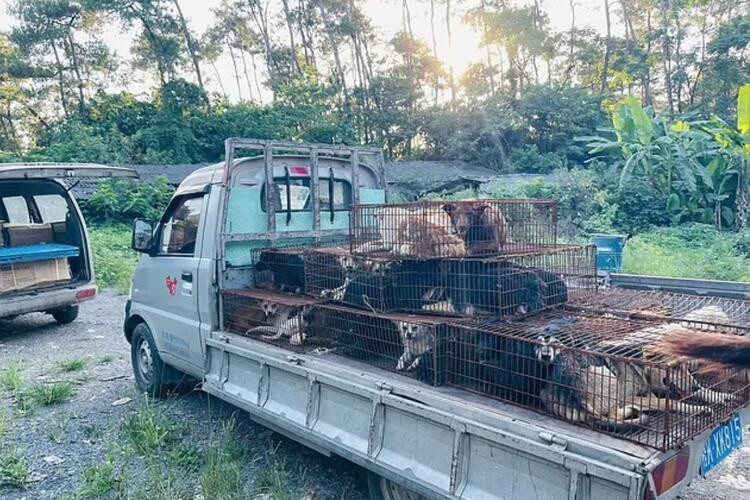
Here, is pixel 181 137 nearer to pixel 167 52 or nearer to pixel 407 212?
pixel 167 52

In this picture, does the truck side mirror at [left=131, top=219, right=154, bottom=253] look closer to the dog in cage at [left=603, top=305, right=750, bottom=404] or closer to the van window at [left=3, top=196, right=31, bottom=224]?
the dog in cage at [left=603, top=305, right=750, bottom=404]

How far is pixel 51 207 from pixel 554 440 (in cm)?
861

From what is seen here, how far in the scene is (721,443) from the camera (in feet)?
7.71

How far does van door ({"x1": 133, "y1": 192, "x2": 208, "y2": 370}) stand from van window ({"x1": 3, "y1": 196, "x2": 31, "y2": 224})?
14.9ft

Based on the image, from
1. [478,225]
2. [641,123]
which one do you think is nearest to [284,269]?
[478,225]

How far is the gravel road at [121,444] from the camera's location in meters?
3.33

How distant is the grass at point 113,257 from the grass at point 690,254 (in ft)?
30.8

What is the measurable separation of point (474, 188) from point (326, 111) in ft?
36.2

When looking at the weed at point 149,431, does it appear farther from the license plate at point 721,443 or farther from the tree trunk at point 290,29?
the tree trunk at point 290,29

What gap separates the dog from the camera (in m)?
3.21

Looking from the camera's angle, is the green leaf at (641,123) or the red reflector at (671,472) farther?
the green leaf at (641,123)

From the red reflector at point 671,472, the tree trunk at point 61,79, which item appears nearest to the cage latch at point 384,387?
the red reflector at point 671,472

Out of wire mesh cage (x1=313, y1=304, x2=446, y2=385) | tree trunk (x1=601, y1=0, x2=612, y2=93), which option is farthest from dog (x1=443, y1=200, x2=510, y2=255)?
tree trunk (x1=601, y1=0, x2=612, y2=93)

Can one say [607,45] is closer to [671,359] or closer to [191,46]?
[191,46]
